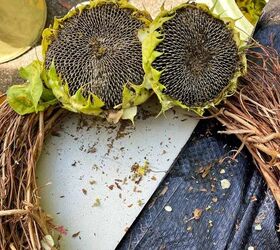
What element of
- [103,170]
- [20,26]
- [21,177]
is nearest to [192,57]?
[103,170]

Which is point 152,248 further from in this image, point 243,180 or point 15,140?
point 15,140

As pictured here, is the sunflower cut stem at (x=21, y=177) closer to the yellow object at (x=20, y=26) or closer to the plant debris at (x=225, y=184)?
the plant debris at (x=225, y=184)

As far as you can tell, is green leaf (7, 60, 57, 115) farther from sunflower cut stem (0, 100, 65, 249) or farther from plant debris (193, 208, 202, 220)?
plant debris (193, 208, 202, 220)

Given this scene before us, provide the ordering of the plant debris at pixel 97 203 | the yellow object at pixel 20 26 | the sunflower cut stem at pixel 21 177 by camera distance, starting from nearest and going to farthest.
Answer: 1. the sunflower cut stem at pixel 21 177
2. the plant debris at pixel 97 203
3. the yellow object at pixel 20 26

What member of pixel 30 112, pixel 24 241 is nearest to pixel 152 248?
pixel 24 241

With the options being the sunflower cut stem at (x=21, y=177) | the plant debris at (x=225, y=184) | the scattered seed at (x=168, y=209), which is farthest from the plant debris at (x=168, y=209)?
the sunflower cut stem at (x=21, y=177)
